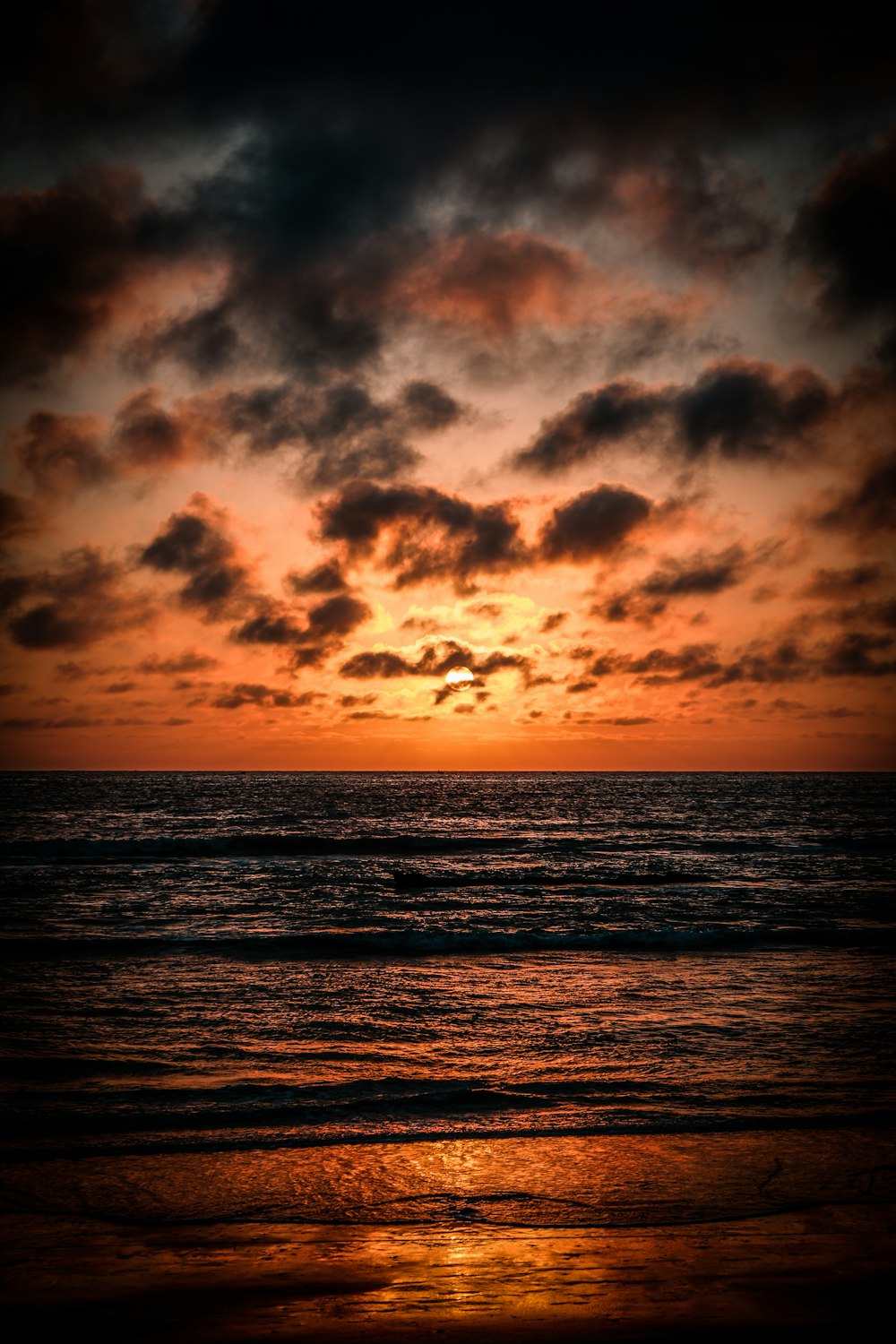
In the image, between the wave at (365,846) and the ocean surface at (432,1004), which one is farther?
the wave at (365,846)

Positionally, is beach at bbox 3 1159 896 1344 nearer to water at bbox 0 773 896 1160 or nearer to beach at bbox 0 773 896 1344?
beach at bbox 0 773 896 1344

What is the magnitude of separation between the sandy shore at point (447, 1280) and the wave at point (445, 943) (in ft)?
47.1

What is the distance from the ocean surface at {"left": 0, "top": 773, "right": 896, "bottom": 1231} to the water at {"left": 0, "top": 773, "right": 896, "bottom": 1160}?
0.21ft

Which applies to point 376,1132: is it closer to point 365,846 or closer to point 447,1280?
point 447,1280

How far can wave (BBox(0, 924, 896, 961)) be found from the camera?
21.5m

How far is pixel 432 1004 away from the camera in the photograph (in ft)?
53.0

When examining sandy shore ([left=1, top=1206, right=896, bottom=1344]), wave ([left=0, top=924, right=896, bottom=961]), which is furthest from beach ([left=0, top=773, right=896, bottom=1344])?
wave ([left=0, top=924, right=896, bottom=961])

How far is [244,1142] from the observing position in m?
9.41

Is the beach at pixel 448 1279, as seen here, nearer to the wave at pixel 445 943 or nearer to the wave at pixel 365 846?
the wave at pixel 445 943

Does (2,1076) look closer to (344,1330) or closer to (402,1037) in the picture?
(402,1037)

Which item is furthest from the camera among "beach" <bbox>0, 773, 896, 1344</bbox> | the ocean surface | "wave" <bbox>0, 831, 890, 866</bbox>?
"wave" <bbox>0, 831, 890, 866</bbox>

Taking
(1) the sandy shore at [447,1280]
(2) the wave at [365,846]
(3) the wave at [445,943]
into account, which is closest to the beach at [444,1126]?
(1) the sandy shore at [447,1280]

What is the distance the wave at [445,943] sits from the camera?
21484 millimetres

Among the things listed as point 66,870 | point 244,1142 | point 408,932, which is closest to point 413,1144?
point 244,1142
